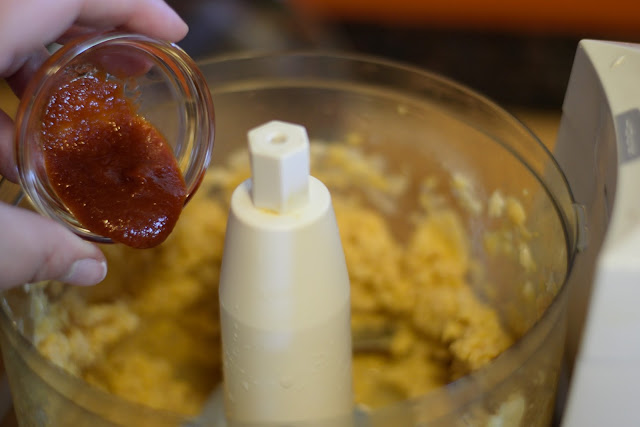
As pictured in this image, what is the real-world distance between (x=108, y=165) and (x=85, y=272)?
0.25 feet

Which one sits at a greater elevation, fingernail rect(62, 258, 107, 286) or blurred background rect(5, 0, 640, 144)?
fingernail rect(62, 258, 107, 286)

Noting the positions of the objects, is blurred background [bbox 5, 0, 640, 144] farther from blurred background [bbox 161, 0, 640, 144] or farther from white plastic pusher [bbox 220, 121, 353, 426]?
white plastic pusher [bbox 220, 121, 353, 426]

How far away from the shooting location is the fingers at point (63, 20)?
0.39 metres

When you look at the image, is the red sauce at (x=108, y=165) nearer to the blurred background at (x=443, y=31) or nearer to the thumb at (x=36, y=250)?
the thumb at (x=36, y=250)

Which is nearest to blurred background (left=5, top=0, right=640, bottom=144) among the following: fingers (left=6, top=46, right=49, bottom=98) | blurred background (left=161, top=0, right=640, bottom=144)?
blurred background (left=161, top=0, right=640, bottom=144)

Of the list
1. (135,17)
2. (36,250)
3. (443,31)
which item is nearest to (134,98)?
(135,17)

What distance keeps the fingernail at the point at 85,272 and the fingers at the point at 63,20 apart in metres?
0.12

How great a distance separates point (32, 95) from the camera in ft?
1.28

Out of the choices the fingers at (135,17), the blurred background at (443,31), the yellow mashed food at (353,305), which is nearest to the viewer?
the fingers at (135,17)

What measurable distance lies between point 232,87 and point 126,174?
0.18 m

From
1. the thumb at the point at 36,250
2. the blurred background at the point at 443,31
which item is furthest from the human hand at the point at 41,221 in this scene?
the blurred background at the point at 443,31

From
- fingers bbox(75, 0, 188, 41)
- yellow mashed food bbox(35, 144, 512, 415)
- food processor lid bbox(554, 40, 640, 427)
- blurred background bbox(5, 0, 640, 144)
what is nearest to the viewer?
food processor lid bbox(554, 40, 640, 427)

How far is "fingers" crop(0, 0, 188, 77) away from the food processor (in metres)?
0.10

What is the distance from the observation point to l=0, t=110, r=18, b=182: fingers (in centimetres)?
48
